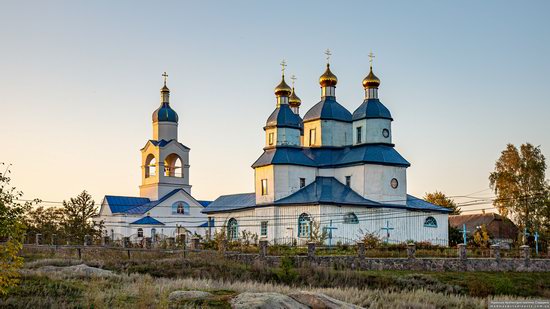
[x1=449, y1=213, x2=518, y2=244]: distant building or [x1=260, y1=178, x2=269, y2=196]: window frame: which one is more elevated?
[x1=260, y1=178, x2=269, y2=196]: window frame

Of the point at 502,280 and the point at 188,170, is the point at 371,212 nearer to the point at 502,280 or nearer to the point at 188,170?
the point at 502,280

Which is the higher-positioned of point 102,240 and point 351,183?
point 351,183

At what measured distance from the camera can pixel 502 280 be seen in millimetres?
31078

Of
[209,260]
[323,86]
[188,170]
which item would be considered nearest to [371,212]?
[323,86]

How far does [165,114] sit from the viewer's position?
5991cm

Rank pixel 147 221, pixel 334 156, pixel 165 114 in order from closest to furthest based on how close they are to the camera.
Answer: pixel 334 156 → pixel 147 221 → pixel 165 114

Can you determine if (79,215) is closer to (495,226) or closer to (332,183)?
(332,183)

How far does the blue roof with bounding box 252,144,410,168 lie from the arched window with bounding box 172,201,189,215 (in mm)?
14315

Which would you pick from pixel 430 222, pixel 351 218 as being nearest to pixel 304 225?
pixel 351 218

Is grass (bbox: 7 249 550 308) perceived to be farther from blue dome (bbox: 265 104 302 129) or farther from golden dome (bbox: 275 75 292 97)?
golden dome (bbox: 275 75 292 97)

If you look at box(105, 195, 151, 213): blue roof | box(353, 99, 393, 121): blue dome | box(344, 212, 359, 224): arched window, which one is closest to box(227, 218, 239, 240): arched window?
box(344, 212, 359, 224): arched window

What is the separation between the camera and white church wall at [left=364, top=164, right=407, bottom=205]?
43094 mm

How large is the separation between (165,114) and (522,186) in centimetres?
2702

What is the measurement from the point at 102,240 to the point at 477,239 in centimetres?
2183
